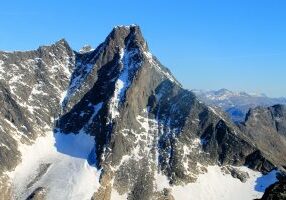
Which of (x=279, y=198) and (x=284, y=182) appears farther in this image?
(x=284, y=182)
